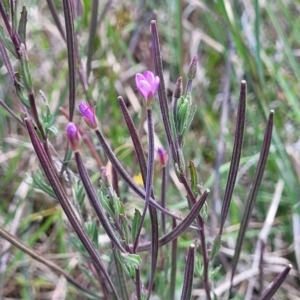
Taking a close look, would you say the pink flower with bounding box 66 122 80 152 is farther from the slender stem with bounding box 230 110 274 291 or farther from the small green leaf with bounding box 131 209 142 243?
the slender stem with bounding box 230 110 274 291

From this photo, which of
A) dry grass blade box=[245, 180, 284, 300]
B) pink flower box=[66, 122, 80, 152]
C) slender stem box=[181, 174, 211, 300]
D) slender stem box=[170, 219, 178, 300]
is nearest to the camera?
pink flower box=[66, 122, 80, 152]

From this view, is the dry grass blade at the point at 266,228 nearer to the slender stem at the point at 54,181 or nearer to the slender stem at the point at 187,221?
the slender stem at the point at 187,221

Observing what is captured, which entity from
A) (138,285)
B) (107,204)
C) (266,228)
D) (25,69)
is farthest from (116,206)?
(266,228)

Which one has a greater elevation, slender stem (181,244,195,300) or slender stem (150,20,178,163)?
slender stem (150,20,178,163)

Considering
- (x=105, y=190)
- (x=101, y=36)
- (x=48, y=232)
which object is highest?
(x=101, y=36)

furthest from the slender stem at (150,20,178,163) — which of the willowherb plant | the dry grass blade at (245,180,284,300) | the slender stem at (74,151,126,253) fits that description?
the dry grass blade at (245,180,284,300)

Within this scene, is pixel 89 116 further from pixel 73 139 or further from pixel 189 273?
pixel 189 273

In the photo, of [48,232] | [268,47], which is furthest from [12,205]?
[268,47]

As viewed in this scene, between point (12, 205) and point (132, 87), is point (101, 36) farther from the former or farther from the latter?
point (12, 205)

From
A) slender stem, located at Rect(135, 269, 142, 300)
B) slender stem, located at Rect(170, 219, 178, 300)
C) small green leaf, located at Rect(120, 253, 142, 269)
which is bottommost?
slender stem, located at Rect(170, 219, 178, 300)

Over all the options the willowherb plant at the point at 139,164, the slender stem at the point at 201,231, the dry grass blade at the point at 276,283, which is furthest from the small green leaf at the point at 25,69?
the dry grass blade at the point at 276,283
